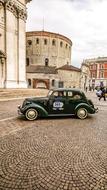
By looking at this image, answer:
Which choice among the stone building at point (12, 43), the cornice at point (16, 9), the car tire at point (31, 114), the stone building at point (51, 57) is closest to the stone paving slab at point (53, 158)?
the car tire at point (31, 114)

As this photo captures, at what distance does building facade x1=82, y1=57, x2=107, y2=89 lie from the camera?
2584 inches

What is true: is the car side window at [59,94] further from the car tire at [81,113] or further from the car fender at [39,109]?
the car tire at [81,113]

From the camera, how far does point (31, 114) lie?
24.7 ft

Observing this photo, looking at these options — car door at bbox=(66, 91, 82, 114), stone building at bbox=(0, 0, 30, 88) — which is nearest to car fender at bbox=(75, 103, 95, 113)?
car door at bbox=(66, 91, 82, 114)

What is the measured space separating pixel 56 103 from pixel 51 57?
4084 centimetres

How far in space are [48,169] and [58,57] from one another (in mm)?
46006

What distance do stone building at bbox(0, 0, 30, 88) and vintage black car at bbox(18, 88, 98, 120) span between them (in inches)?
602

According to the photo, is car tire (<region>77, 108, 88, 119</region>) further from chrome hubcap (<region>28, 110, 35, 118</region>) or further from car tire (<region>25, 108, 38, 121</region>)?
chrome hubcap (<region>28, 110, 35, 118</region>)

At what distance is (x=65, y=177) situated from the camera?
9.92 feet

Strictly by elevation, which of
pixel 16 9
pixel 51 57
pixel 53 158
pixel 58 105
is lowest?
pixel 53 158

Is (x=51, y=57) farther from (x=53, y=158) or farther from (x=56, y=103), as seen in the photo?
Answer: (x=53, y=158)

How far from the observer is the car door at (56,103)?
310 inches

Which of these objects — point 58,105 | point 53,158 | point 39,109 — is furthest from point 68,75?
point 53,158

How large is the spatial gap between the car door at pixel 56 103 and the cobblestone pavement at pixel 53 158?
1.91 metres
